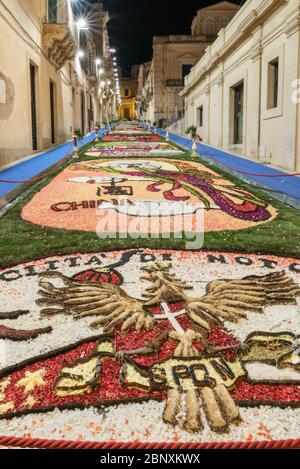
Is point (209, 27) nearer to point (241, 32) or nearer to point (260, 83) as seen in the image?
point (241, 32)

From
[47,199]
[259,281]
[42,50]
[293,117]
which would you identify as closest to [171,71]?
[42,50]

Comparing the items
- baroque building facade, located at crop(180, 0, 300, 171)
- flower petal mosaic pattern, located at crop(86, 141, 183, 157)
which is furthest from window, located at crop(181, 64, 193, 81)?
flower petal mosaic pattern, located at crop(86, 141, 183, 157)

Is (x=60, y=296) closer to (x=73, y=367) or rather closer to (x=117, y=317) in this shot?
(x=117, y=317)

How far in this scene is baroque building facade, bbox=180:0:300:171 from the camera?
12016 millimetres

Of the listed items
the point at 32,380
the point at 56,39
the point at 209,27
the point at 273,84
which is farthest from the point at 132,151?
the point at 209,27

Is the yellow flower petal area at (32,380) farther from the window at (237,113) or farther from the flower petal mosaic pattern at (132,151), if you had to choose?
the window at (237,113)

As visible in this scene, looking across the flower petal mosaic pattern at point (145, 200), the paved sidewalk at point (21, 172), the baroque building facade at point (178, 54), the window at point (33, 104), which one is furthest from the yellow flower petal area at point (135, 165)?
the baroque building facade at point (178, 54)

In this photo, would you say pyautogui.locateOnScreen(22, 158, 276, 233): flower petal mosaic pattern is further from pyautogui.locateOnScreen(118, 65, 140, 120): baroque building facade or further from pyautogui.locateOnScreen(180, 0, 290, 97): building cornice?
pyautogui.locateOnScreen(118, 65, 140, 120): baroque building facade

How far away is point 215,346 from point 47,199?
18.2 ft

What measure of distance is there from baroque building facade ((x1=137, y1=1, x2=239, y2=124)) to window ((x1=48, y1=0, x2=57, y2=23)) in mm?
27824

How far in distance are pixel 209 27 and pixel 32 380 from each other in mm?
53217

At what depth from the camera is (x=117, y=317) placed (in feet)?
10.00

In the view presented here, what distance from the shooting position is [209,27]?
49719 millimetres

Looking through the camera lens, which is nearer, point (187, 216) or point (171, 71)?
point (187, 216)
